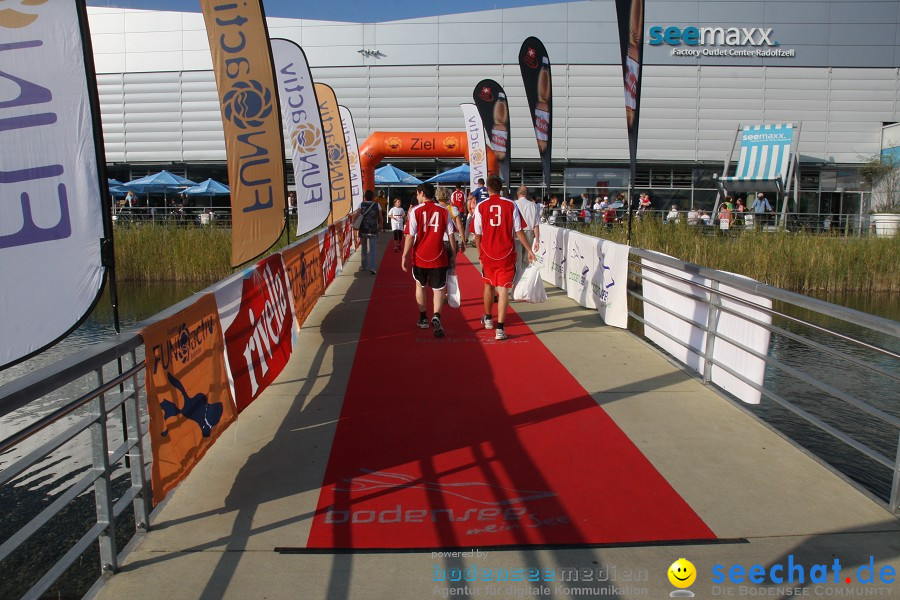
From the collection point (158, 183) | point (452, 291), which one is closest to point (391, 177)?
point (158, 183)

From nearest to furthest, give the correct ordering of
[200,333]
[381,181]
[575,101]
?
[200,333] < [381,181] < [575,101]

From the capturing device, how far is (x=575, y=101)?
38688 mm

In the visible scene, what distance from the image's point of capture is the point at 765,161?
30766 millimetres

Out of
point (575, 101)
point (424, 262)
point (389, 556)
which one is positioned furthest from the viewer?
point (575, 101)

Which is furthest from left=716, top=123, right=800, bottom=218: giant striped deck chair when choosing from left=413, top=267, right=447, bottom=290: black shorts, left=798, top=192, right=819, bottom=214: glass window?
left=413, top=267, right=447, bottom=290: black shorts

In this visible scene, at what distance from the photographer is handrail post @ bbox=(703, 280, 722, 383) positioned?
662 centimetres

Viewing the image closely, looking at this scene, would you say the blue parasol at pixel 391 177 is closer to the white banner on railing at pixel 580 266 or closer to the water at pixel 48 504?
the white banner on railing at pixel 580 266

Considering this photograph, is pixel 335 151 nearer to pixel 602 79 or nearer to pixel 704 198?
pixel 602 79

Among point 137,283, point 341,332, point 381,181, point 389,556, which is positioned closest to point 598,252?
point 341,332

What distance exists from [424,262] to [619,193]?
31873mm

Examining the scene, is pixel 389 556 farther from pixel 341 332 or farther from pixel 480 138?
pixel 480 138

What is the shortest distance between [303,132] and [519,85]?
95.3 ft

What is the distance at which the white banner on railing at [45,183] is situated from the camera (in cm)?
321

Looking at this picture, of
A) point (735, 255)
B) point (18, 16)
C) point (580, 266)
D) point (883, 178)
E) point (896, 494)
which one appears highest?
point (18, 16)
